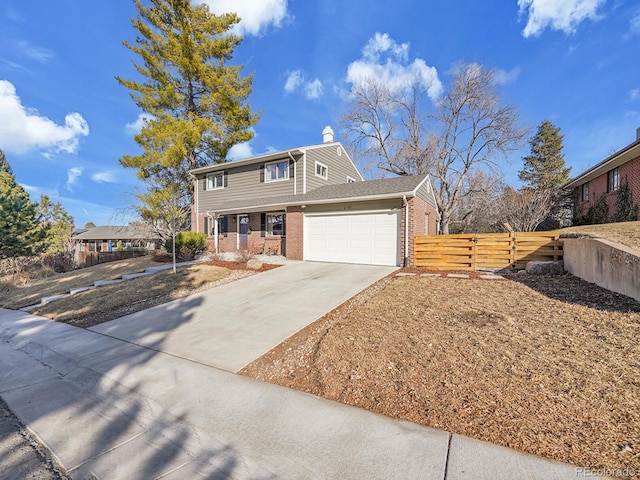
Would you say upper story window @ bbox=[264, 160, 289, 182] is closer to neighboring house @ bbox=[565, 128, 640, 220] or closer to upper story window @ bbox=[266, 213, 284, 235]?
upper story window @ bbox=[266, 213, 284, 235]

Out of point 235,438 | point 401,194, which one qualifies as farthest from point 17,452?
point 401,194

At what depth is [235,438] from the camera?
8.29ft

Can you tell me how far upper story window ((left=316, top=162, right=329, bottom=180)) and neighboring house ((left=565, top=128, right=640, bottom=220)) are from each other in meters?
13.1

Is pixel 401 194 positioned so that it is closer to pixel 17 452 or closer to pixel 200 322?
pixel 200 322

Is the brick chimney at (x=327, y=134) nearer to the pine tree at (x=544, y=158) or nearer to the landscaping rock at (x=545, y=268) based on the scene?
the landscaping rock at (x=545, y=268)

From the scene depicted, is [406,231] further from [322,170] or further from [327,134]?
[327,134]

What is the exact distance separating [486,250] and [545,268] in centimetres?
183

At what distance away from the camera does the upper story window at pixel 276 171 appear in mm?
15323

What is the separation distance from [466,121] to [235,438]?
25.7 m

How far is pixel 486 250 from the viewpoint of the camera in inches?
392

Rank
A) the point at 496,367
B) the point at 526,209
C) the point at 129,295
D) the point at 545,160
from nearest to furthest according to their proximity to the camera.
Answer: the point at 496,367 < the point at 129,295 < the point at 526,209 < the point at 545,160

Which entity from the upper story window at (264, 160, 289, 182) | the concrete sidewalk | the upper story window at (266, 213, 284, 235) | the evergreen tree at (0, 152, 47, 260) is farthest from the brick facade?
the evergreen tree at (0, 152, 47, 260)

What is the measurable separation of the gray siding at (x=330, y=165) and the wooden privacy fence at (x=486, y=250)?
272 inches

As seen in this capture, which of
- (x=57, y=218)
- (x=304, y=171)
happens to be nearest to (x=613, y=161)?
(x=304, y=171)
